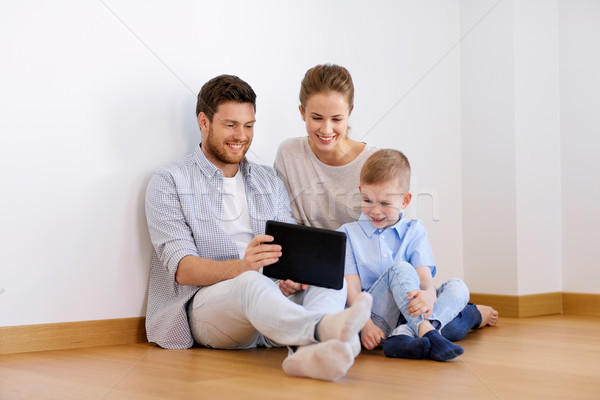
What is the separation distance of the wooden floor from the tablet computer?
0.23m

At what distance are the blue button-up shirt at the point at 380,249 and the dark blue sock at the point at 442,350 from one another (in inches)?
12.8

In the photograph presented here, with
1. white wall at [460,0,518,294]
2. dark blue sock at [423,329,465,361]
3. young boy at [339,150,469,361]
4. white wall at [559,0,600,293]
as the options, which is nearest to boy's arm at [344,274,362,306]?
young boy at [339,150,469,361]

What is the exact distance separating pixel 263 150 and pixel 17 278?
101 centimetres

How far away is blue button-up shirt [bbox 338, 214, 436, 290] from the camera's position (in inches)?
74.4

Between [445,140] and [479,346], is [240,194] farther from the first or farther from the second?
[445,140]

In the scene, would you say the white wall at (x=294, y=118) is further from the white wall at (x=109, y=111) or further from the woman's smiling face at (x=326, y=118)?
the woman's smiling face at (x=326, y=118)

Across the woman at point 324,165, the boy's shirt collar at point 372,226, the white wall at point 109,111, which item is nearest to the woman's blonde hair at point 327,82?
the woman at point 324,165

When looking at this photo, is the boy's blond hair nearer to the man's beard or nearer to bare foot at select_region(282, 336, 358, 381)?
the man's beard

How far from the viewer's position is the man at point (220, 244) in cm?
156

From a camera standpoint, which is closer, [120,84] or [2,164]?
[2,164]

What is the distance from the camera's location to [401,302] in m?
1.71

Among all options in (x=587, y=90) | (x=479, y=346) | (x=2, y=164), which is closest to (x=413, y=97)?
(x=587, y=90)

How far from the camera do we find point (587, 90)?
2664mm

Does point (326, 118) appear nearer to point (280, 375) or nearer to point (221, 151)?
point (221, 151)
